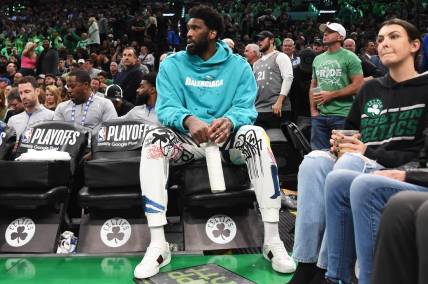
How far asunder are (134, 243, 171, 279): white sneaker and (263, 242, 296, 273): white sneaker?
56 cm

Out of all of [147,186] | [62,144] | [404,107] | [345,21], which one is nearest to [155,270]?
[147,186]

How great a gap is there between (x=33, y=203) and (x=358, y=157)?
6.28ft

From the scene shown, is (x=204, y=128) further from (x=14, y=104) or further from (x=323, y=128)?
(x=14, y=104)

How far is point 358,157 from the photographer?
8.05ft

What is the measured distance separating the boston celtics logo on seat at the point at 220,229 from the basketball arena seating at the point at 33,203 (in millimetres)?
Answer: 930

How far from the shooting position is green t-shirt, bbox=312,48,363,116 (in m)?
4.68

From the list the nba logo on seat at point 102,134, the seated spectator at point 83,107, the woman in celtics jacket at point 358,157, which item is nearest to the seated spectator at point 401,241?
the woman in celtics jacket at point 358,157

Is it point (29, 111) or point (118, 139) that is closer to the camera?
point (118, 139)

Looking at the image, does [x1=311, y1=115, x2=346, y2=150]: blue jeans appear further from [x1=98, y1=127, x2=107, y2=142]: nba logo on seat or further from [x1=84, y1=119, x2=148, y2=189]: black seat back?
[x1=98, y1=127, x2=107, y2=142]: nba logo on seat

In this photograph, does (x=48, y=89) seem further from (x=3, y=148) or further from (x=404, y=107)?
(x=404, y=107)

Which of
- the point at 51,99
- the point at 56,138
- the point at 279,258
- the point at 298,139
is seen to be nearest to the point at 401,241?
the point at 279,258

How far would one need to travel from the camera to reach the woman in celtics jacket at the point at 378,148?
6.77ft

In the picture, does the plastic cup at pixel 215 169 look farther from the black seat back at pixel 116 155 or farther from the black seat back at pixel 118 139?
the black seat back at pixel 118 139

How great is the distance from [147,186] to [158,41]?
11774 mm
